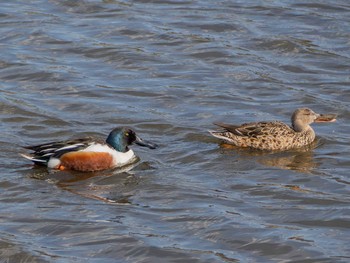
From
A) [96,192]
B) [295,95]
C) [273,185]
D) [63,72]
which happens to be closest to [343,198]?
[273,185]

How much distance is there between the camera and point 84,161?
39.9 feet

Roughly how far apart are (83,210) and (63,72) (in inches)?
205

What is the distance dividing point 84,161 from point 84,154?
0.27ft

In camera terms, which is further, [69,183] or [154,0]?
[154,0]

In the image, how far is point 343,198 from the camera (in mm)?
10992

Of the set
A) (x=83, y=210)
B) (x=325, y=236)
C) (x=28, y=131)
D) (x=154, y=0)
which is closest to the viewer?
(x=325, y=236)

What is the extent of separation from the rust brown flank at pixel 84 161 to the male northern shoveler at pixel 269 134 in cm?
153

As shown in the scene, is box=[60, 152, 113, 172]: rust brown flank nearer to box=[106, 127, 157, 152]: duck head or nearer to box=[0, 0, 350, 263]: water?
box=[0, 0, 350, 263]: water

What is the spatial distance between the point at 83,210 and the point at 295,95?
489cm

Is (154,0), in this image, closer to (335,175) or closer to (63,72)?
(63,72)

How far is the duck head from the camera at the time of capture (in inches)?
490

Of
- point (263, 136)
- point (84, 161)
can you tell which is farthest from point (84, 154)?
point (263, 136)

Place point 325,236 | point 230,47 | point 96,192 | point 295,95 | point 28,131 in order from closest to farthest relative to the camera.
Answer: point 325,236 < point 96,192 < point 28,131 < point 295,95 < point 230,47

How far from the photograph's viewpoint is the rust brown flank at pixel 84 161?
12141 mm
